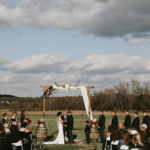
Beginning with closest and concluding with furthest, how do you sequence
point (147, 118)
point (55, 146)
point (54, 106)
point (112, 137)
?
point (112, 137), point (55, 146), point (147, 118), point (54, 106)

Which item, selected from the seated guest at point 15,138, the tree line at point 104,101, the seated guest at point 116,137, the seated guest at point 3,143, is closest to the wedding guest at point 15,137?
the seated guest at point 15,138

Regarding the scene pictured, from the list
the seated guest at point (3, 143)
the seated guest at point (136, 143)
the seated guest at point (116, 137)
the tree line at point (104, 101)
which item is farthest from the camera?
the tree line at point (104, 101)

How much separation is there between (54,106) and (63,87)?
57.4 meters

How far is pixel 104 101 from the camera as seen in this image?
85.1 metres

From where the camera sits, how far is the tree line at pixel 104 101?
75.4 m

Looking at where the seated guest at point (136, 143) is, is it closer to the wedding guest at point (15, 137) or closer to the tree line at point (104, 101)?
the wedding guest at point (15, 137)

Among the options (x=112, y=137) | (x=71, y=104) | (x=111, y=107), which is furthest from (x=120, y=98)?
(x=112, y=137)

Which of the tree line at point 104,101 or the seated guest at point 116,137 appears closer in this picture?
the seated guest at point 116,137

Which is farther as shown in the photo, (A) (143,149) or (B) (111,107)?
(B) (111,107)

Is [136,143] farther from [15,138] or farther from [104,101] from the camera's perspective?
[104,101]

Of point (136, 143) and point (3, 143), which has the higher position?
point (3, 143)

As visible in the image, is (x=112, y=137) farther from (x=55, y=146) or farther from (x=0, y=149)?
(x=55, y=146)

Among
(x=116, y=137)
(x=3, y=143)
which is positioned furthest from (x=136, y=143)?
(x=3, y=143)

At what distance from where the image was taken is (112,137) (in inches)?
366
